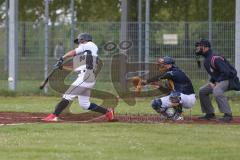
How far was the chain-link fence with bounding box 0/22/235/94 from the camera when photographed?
77.0 feet

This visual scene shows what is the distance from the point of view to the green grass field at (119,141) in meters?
10.3

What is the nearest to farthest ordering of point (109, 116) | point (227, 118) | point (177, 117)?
point (109, 116), point (227, 118), point (177, 117)

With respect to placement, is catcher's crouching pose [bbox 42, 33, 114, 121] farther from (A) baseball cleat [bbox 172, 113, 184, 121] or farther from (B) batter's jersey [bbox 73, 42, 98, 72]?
(A) baseball cleat [bbox 172, 113, 184, 121]

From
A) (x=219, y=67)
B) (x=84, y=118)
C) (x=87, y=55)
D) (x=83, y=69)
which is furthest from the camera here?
(x=84, y=118)

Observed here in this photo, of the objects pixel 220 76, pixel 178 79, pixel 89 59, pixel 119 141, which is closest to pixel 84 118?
pixel 89 59

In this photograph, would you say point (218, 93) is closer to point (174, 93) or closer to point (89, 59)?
point (174, 93)

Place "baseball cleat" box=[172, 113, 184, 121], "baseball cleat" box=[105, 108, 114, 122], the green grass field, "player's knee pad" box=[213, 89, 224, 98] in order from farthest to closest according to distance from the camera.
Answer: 1. "baseball cleat" box=[172, 113, 184, 121]
2. "player's knee pad" box=[213, 89, 224, 98]
3. "baseball cleat" box=[105, 108, 114, 122]
4. the green grass field

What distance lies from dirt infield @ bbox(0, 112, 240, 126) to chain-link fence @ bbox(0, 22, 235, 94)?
281 inches

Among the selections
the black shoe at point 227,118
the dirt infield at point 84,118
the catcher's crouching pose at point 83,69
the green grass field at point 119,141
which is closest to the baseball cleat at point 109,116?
the catcher's crouching pose at point 83,69

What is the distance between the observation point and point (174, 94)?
1510 cm

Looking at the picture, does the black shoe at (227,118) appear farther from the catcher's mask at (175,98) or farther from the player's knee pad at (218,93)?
the catcher's mask at (175,98)

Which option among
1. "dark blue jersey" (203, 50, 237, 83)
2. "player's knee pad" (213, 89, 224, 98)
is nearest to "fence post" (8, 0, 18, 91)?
"dark blue jersey" (203, 50, 237, 83)

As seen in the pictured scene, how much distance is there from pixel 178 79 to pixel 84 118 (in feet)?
7.45

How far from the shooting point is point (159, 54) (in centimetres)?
2398
